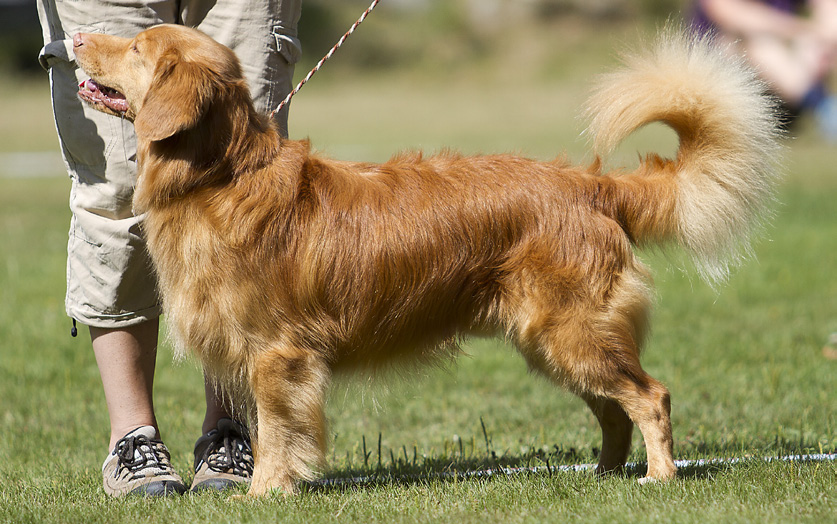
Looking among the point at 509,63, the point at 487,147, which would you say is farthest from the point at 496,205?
the point at 509,63

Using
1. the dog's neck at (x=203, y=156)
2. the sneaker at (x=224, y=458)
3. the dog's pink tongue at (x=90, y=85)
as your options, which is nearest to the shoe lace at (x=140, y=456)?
the sneaker at (x=224, y=458)

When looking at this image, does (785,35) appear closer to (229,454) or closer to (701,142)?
(701,142)

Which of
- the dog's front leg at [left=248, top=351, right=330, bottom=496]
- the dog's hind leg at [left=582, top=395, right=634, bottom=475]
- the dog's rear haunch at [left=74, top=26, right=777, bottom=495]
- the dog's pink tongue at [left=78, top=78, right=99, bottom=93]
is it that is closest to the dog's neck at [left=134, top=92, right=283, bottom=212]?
the dog's rear haunch at [left=74, top=26, right=777, bottom=495]

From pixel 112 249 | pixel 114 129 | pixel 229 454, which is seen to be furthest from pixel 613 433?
pixel 114 129

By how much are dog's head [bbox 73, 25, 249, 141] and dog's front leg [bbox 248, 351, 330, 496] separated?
1014mm

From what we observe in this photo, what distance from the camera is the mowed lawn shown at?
137 inches

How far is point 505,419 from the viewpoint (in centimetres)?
540

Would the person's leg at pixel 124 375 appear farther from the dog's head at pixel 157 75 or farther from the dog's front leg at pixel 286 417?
the dog's head at pixel 157 75

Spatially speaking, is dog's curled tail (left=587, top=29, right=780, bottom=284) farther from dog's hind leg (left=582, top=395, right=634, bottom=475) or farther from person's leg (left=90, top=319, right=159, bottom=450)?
person's leg (left=90, top=319, right=159, bottom=450)

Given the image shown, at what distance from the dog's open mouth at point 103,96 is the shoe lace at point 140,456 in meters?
1.45

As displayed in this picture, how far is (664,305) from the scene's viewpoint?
8094mm

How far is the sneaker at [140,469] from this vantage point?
3877 mm

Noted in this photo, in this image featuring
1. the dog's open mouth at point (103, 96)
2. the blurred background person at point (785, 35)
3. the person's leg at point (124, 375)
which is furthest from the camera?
the blurred background person at point (785, 35)

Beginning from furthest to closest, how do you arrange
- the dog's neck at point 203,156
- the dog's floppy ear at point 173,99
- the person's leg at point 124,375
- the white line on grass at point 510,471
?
1. the person's leg at point 124,375
2. the white line on grass at point 510,471
3. the dog's neck at point 203,156
4. the dog's floppy ear at point 173,99
